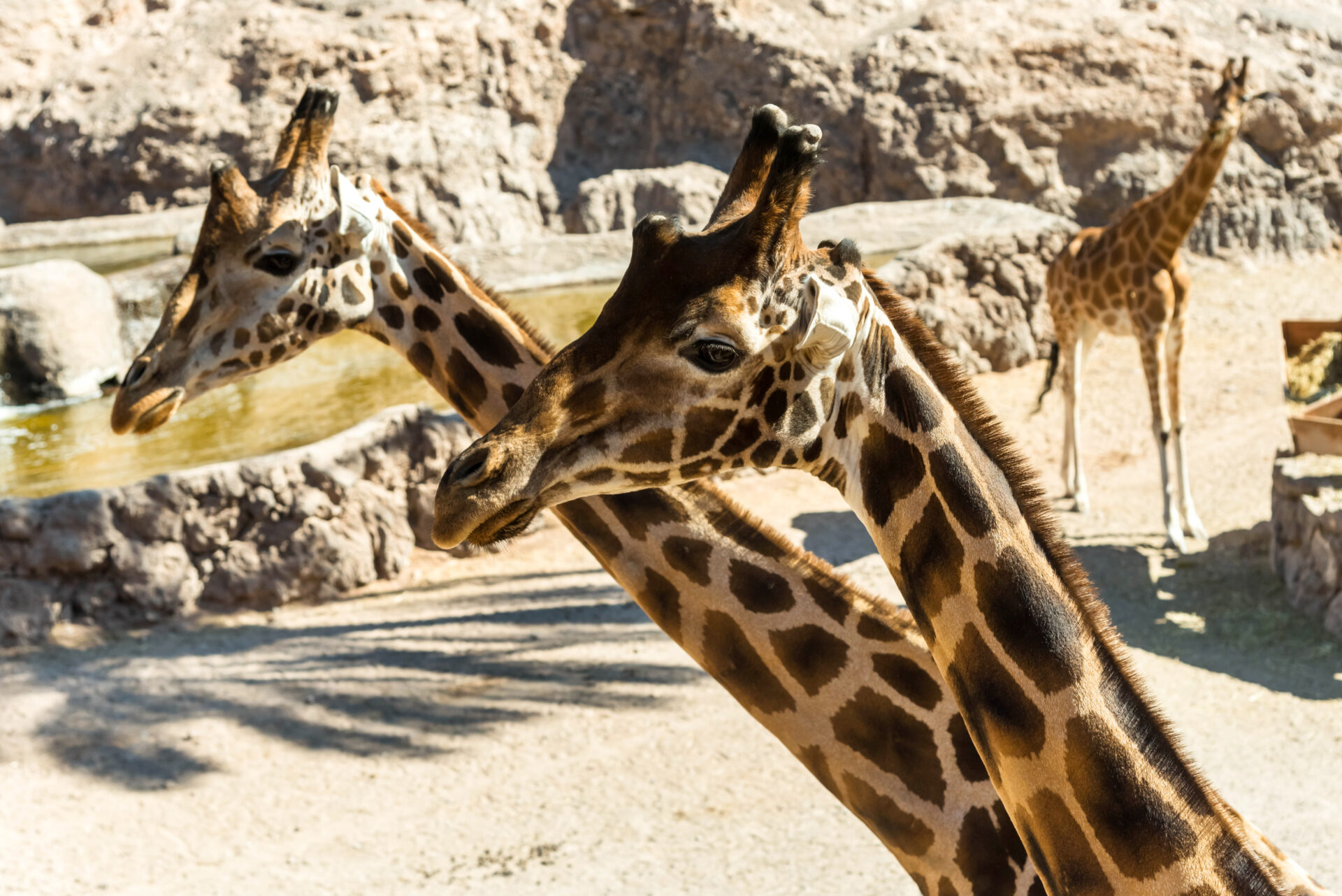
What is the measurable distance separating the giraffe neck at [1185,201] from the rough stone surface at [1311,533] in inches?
63.2

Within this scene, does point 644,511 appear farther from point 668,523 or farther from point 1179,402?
point 1179,402

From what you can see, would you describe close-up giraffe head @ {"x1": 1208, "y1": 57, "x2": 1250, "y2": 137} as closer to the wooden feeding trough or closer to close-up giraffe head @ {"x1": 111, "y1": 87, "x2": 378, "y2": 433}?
the wooden feeding trough

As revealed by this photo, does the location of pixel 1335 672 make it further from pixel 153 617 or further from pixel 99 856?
pixel 153 617

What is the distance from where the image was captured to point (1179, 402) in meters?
6.98

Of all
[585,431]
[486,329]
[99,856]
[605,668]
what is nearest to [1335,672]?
[605,668]

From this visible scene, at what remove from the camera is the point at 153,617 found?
21.7 feet

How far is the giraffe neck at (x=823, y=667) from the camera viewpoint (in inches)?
91.0

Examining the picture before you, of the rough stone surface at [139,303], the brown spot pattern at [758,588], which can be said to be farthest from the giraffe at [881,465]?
the rough stone surface at [139,303]

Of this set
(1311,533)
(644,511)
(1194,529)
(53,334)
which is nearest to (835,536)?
(1194,529)

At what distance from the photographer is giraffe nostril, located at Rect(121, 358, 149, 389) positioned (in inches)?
136

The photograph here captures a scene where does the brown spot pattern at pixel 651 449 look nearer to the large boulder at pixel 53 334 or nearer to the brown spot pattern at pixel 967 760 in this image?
the brown spot pattern at pixel 967 760

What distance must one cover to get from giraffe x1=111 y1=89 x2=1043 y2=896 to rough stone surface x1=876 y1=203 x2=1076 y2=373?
22.4ft

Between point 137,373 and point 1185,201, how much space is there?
238 inches

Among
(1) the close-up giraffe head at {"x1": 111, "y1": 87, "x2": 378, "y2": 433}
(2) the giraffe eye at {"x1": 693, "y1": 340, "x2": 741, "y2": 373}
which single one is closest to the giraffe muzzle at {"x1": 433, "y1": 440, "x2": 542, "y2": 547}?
(2) the giraffe eye at {"x1": 693, "y1": 340, "x2": 741, "y2": 373}
